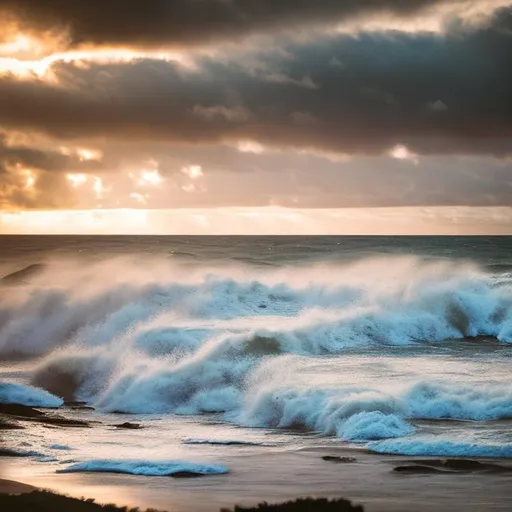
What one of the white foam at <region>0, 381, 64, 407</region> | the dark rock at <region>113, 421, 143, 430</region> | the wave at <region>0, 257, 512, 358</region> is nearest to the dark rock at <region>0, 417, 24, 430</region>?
the dark rock at <region>113, 421, 143, 430</region>

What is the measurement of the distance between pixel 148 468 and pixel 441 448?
6.11 m

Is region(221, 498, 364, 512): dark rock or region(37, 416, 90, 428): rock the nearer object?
region(221, 498, 364, 512): dark rock

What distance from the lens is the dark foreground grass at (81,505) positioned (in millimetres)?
14844

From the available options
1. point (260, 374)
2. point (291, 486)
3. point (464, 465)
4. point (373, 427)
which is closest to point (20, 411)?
point (260, 374)

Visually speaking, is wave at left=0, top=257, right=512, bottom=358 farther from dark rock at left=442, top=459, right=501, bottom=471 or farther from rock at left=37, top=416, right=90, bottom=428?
dark rock at left=442, top=459, right=501, bottom=471

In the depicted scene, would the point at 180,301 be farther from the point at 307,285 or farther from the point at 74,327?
the point at 307,285

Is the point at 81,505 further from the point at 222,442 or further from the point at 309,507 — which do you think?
the point at 222,442

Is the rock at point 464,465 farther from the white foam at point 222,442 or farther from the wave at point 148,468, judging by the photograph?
the white foam at point 222,442

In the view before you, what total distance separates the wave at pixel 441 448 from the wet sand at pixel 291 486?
829 millimetres

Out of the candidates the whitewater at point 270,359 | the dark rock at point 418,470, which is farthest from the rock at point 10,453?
the dark rock at point 418,470

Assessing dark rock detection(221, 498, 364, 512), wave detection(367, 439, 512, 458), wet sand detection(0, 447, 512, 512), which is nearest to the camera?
dark rock detection(221, 498, 364, 512)

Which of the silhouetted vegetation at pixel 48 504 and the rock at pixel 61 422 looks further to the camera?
the rock at pixel 61 422

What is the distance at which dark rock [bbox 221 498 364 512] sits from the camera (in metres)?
15.0

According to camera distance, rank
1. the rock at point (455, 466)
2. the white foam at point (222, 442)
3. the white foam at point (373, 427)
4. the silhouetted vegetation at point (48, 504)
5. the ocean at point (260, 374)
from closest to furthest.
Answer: the silhouetted vegetation at point (48, 504) → the rock at point (455, 466) → the ocean at point (260, 374) → the white foam at point (222, 442) → the white foam at point (373, 427)
